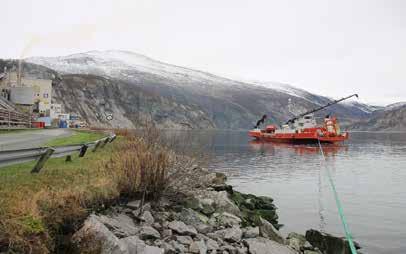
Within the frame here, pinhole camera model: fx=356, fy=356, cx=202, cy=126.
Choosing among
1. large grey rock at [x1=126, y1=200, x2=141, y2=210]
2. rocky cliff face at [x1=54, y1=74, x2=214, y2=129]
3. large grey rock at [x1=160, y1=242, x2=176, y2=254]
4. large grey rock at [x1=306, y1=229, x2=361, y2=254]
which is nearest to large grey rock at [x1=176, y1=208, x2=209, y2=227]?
large grey rock at [x1=126, y1=200, x2=141, y2=210]

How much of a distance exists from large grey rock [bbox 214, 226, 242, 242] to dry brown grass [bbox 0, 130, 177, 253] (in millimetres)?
2207

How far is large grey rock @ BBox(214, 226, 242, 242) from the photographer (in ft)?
29.2

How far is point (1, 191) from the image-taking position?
742 cm

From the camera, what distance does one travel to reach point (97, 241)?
6488 millimetres

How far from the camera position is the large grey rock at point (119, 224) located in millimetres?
7523

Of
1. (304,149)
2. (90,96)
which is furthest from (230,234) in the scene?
(90,96)

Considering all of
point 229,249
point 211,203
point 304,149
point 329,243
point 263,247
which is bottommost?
point 329,243

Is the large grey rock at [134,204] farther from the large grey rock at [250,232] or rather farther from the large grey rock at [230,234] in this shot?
the large grey rock at [250,232]

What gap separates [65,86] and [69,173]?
144600mm

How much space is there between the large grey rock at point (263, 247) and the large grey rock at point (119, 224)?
2.81 meters

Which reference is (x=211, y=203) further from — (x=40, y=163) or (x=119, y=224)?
(x=40, y=163)

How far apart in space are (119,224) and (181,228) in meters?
1.57

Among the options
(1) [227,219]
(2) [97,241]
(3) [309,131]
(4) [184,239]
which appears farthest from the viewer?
(3) [309,131]

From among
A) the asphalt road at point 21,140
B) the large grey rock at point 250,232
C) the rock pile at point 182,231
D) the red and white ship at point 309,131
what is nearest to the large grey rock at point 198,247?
the rock pile at point 182,231
